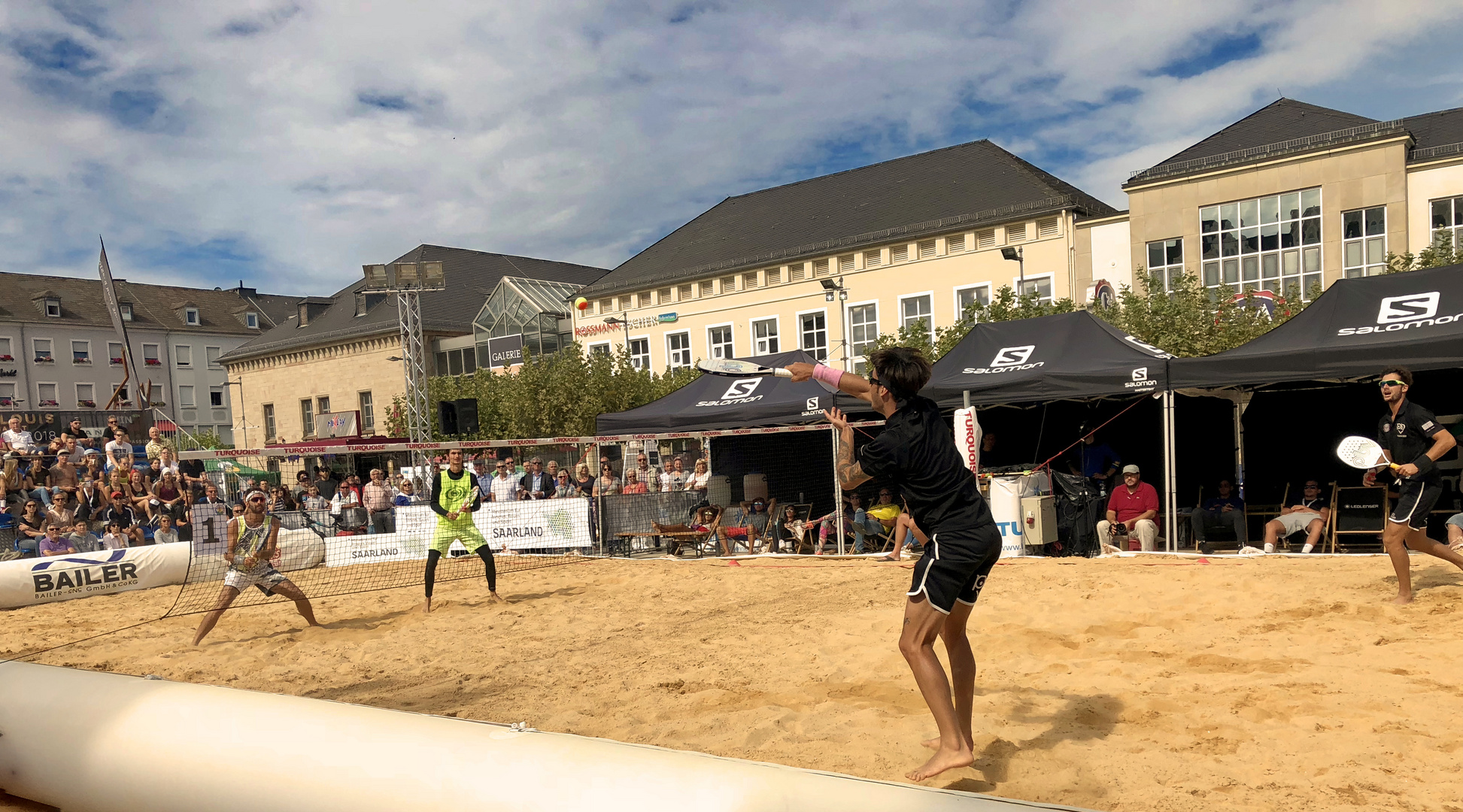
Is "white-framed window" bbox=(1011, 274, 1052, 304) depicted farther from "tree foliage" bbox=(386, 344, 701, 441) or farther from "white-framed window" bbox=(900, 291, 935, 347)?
"tree foliage" bbox=(386, 344, 701, 441)

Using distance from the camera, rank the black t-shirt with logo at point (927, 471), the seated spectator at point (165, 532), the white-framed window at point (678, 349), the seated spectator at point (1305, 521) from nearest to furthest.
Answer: the black t-shirt with logo at point (927, 471)
the seated spectator at point (1305, 521)
the seated spectator at point (165, 532)
the white-framed window at point (678, 349)

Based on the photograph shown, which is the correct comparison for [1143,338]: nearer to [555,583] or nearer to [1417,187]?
[1417,187]

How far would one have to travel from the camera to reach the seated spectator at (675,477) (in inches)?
594

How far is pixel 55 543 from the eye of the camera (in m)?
13.3

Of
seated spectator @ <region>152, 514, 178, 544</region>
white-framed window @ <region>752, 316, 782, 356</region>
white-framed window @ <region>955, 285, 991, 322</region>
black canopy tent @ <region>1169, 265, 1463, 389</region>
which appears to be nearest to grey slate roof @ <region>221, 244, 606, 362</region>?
white-framed window @ <region>752, 316, 782, 356</region>

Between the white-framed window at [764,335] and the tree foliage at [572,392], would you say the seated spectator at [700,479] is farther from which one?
the white-framed window at [764,335]

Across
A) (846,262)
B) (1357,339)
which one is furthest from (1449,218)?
(1357,339)

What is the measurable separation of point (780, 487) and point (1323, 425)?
7.31 m

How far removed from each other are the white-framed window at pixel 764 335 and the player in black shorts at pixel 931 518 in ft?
102

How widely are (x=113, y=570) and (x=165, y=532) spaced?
176 centimetres

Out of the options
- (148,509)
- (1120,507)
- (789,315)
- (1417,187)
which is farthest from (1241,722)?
(789,315)

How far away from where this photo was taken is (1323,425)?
12.3 m

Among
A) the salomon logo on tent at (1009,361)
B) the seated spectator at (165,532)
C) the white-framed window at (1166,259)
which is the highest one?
the white-framed window at (1166,259)

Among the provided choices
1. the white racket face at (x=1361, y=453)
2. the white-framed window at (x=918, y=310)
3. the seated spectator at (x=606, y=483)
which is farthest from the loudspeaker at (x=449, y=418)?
the white-framed window at (x=918, y=310)
